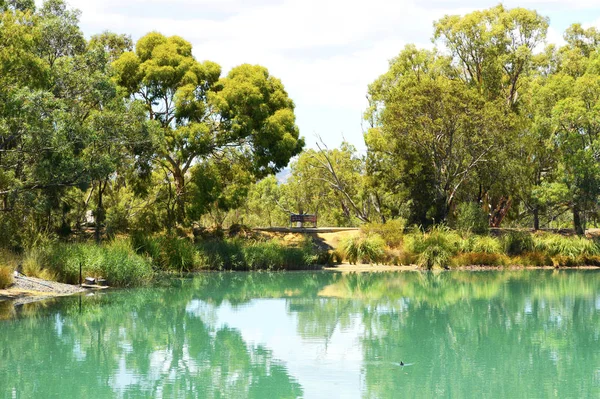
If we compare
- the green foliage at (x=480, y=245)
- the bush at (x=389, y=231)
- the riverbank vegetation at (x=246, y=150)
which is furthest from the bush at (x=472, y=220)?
the bush at (x=389, y=231)

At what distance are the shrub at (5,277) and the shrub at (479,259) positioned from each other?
21362 millimetres

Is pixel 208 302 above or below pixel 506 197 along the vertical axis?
below

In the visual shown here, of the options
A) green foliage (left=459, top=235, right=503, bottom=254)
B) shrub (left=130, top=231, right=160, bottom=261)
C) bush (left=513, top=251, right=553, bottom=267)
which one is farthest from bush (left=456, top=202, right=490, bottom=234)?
shrub (left=130, top=231, right=160, bottom=261)

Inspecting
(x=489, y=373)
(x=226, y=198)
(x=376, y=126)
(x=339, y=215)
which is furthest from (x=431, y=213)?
(x=489, y=373)

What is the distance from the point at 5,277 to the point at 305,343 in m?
11.2

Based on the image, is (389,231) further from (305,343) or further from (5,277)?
(305,343)

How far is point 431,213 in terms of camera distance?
4400cm

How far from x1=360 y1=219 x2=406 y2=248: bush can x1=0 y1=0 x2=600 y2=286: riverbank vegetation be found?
117 mm

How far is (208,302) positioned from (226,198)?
1438 cm

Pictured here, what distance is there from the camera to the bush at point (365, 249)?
38.6 metres

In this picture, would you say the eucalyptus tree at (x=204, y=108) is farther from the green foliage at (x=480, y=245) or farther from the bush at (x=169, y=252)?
the green foliage at (x=480, y=245)

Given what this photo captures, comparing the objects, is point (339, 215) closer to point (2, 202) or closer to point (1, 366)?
point (2, 202)

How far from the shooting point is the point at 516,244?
40219mm

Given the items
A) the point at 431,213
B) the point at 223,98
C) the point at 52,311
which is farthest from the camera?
the point at 431,213
